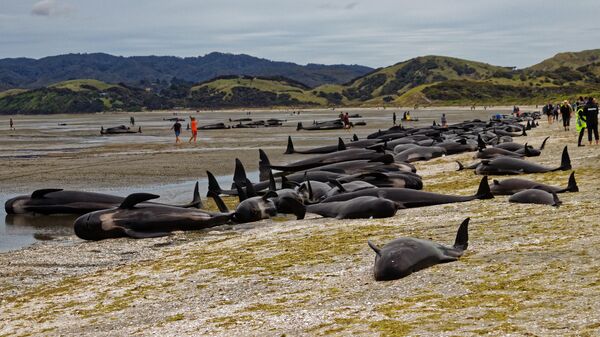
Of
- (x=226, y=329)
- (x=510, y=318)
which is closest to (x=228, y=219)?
(x=226, y=329)

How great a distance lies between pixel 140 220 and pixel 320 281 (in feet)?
21.4

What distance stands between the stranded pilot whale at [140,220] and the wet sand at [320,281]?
291mm

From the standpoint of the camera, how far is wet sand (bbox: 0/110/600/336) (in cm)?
664

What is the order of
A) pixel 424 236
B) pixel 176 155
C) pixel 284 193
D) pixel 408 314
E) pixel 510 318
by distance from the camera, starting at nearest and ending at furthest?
pixel 510 318 → pixel 408 314 → pixel 424 236 → pixel 284 193 → pixel 176 155

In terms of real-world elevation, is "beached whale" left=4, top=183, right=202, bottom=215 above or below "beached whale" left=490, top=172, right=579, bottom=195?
below

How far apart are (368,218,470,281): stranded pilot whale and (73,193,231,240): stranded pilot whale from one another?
652 cm

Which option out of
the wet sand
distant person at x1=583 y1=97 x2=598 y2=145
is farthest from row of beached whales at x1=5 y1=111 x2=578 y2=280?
distant person at x1=583 y1=97 x2=598 y2=145

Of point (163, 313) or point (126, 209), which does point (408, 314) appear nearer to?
point (163, 313)

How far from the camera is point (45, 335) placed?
7691mm

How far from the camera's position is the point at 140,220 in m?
14.3

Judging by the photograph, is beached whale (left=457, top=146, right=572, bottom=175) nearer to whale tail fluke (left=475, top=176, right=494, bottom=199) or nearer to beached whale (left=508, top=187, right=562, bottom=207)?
whale tail fluke (left=475, top=176, right=494, bottom=199)

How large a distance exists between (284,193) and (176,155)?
65.2 feet

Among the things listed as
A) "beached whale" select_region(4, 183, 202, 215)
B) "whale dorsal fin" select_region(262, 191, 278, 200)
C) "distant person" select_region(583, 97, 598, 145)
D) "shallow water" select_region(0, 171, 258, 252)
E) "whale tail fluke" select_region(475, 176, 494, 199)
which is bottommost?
"shallow water" select_region(0, 171, 258, 252)

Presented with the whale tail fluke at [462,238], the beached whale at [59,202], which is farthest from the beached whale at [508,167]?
the whale tail fluke at [462,238]
